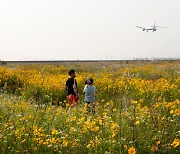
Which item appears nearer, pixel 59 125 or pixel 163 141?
pixel 163 141

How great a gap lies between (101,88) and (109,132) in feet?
26.6

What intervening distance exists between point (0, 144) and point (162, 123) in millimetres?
2515

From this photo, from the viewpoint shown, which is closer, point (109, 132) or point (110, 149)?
point (110, 149)

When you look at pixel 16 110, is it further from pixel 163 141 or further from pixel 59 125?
pixel 163 141

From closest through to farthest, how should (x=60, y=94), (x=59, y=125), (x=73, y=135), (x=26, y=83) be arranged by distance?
(x=73, y=135)
(x=59, y=125)
(x=60, y=94)
(x=26, y=83)

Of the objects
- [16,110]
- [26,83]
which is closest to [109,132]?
[16,110]

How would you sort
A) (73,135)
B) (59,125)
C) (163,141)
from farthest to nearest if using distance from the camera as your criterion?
1. (59,125)
2. (73,135)
3. (163,141)

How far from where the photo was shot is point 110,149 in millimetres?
4469

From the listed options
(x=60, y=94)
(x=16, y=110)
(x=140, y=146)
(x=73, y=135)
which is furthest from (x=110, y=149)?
(x=60, y=94)

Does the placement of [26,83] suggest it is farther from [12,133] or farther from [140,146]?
[140,146]

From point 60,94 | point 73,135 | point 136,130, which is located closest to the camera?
point 136,130

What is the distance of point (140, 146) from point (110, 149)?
0.46 meters

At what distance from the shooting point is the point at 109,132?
5.07m

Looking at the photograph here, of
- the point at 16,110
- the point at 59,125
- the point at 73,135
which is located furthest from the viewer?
the point at 16,110
